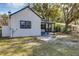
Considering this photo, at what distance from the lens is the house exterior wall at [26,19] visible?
14.3 feet

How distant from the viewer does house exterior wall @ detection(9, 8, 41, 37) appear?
4352 mm

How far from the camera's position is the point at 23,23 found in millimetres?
4371

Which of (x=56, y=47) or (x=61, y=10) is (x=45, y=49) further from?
(x=61, y=10)

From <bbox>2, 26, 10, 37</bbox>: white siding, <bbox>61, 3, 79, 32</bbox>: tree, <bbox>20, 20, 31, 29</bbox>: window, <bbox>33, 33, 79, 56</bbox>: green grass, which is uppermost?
<bbox>61, 3, 79, 32</bbox>: tree

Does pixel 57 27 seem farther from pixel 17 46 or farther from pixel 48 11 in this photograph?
pixel 17 46

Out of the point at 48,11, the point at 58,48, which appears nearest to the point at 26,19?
the point at 48,11

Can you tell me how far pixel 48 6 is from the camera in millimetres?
4348

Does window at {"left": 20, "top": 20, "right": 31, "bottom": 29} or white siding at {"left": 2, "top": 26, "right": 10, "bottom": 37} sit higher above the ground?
window at {"left": 20, "top": 20, "right": 31, "bottom": 29}

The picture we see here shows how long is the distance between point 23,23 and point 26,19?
84mm

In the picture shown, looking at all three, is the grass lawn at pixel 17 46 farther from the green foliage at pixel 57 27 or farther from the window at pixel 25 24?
the green foliage at pixel 57 27

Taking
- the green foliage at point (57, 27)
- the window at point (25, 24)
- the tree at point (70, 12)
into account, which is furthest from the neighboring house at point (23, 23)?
the tree at point (70, 12)

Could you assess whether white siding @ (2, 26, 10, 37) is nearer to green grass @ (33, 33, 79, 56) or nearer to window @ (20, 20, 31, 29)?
window @ (20, 20, 31, 29)

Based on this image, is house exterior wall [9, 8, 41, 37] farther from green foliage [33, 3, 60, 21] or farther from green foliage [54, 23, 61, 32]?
green foliage [54, 23, 61, 32]

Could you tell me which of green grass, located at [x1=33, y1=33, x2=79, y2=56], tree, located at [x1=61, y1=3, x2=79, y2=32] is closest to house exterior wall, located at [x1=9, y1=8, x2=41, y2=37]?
green grass, located at [x1=33, y1=33, x2=79, y2=56]
